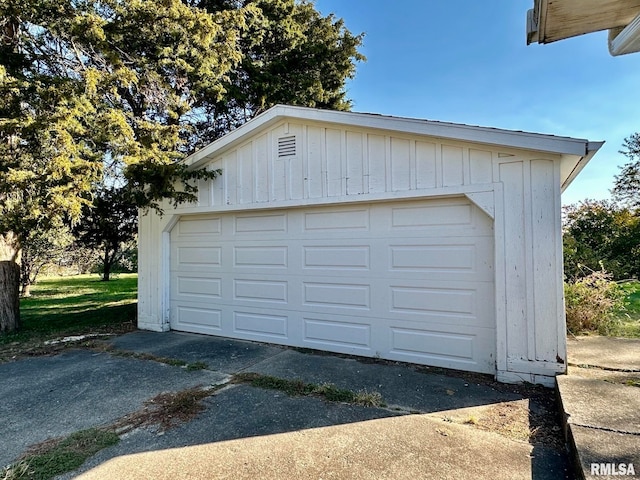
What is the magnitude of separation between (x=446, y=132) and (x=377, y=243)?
1.63 m

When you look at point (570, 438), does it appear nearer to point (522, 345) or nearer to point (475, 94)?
point (522, 345)

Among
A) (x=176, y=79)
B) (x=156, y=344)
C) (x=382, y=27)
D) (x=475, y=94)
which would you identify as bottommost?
(x=156, y=344)

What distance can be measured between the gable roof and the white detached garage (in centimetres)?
2

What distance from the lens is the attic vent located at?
5.36m

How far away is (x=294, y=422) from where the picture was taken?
3.04 m

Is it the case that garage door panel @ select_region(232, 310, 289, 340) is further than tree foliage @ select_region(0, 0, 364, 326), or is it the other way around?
garage door panel @ select_region(232, 310, 289, 340)

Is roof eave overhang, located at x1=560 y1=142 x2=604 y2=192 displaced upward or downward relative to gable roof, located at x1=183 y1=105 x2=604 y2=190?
downward

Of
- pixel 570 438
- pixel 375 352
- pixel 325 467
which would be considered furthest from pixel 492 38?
pixel 325 467

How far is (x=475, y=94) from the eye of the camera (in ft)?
32.8

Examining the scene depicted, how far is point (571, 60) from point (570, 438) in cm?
755

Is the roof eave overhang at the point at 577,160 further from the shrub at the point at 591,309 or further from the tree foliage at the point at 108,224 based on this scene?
the tree foliage at the point at 108,224

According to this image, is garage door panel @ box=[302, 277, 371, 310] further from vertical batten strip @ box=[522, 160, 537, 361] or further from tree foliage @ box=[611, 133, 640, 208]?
tree foliage @ box=[611, 133, 640, 208]

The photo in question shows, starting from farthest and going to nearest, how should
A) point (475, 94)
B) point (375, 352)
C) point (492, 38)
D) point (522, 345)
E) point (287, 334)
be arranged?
point (475, 94), point (492, 38), point (287, 334), point (375, 352), point (522, 345)

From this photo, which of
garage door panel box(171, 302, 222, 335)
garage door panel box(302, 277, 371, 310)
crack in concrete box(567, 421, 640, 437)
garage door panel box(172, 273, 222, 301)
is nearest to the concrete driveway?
crack in concrete box(567, 421, 640, 437)
